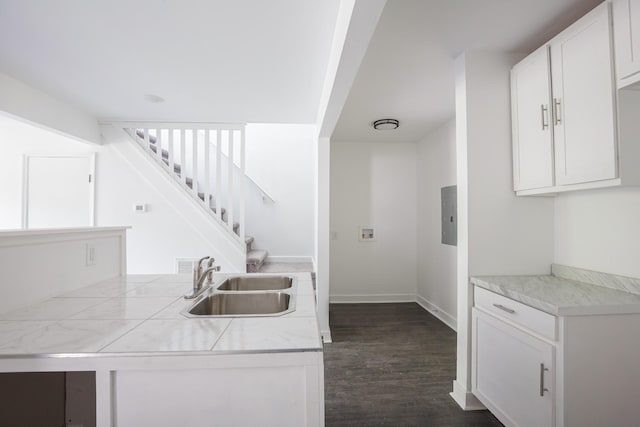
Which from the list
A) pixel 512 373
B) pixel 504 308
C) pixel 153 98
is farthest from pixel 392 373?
pixel 153 98

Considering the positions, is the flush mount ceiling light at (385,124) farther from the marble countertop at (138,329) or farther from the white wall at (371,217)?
the marble countertop at (138,329)

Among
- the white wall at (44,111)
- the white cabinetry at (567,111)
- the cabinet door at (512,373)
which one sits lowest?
the cabinet door at (512,373)

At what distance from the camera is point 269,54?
6.48ft

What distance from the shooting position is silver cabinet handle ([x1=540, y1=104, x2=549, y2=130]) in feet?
5.34

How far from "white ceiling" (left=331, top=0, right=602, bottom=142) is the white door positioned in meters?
3.33

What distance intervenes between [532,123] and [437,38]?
0.77m

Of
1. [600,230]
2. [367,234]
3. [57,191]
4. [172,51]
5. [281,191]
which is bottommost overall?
[367,234]

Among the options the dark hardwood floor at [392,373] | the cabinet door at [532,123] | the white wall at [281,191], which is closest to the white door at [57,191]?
the white wall at [281,191]

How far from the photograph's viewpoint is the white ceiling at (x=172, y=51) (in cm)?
155

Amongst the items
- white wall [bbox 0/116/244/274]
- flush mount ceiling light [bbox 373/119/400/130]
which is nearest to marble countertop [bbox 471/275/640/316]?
flush mount ceiling light [bbox 373/119/400/130]

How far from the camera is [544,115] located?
5.41 feet

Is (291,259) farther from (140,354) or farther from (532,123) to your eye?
(140,354)

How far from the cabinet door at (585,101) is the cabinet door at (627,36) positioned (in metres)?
0.03

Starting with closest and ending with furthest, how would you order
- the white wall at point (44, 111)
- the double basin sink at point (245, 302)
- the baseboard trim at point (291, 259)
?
1. the double basin sink at point (245, 302)
2. the white wall at point (44, 111)
3. the baseboard trim at point (291, 259)
